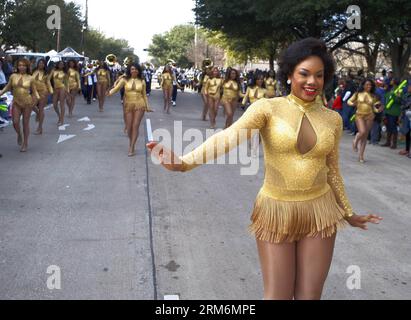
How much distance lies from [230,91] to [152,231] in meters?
9.50

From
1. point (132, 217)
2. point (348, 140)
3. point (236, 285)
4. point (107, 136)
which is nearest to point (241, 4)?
point (348, 140)

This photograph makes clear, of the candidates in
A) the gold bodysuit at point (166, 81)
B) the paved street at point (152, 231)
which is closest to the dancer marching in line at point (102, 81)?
the gold bodysuit at point (166, 81)

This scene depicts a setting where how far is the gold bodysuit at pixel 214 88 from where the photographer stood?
17.2 m

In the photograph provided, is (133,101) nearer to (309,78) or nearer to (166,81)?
(309,78)

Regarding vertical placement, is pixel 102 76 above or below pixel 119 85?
below

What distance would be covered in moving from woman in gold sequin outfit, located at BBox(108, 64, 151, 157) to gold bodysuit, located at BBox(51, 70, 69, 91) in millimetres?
4662

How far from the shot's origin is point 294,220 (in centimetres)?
314

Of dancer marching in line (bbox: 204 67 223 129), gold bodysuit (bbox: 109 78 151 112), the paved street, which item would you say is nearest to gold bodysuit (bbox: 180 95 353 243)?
the paved street

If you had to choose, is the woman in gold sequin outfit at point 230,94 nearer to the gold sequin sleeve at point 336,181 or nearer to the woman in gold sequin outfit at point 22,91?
the woman in gold sequin outfit at point 22,91

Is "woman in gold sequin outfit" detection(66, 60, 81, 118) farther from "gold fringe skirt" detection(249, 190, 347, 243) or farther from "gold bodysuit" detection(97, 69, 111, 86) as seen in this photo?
"gold fringe skirt" detection(249, 190, 347, 243)

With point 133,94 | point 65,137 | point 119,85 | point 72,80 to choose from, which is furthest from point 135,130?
point 72,80

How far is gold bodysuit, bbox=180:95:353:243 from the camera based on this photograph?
3.12 metres

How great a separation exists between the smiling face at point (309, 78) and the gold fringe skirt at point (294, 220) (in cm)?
58
